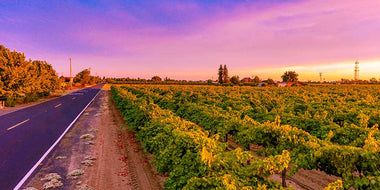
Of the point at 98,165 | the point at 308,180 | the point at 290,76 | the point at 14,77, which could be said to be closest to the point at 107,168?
the point at 98,165

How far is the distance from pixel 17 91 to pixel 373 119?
36.8 meters

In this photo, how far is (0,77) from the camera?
2489cm

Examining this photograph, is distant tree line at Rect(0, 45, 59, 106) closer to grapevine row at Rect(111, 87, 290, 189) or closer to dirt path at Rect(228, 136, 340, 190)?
grapevine row at Rect(111, 87, 290, 189)

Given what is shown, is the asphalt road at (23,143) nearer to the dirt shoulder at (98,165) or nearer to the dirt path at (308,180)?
the dirt shoulder at (98,165)

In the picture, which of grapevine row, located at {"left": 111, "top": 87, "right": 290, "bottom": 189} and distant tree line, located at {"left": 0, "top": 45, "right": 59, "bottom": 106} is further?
distant tree line, located at {"left": 0, "top": 45, "right": 59, "bottom": 106}

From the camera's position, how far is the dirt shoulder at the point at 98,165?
705 cm

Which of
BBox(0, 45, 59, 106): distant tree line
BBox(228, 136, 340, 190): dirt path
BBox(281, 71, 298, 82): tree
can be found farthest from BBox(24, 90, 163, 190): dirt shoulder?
BBox(281, 71, 298, 82): tree

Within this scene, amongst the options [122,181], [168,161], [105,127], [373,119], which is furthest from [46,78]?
[373,119]

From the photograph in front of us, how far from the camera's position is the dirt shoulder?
705cm

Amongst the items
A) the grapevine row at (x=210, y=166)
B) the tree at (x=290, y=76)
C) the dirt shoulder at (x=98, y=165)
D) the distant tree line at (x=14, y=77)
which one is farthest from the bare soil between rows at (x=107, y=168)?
the tree at (x=290, y=76)

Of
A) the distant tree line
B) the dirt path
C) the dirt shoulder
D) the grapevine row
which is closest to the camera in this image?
the grapevine row

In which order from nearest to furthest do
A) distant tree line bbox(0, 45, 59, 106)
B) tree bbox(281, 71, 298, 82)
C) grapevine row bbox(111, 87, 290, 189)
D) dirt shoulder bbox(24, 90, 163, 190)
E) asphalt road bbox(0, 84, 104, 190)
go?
grapevine row bbox(111, 87, 290, 189) → dirt shoulder bbox(24, 90, 163, 190) → asphalt road bbox(0, 84, 104, 190) → distant tree line bbox(0, 45, 59, 106) → tree bbox(281, 71, 298, 82)

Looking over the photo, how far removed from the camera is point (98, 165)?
848cm

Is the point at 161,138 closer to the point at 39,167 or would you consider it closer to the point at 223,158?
the point at 223,158
